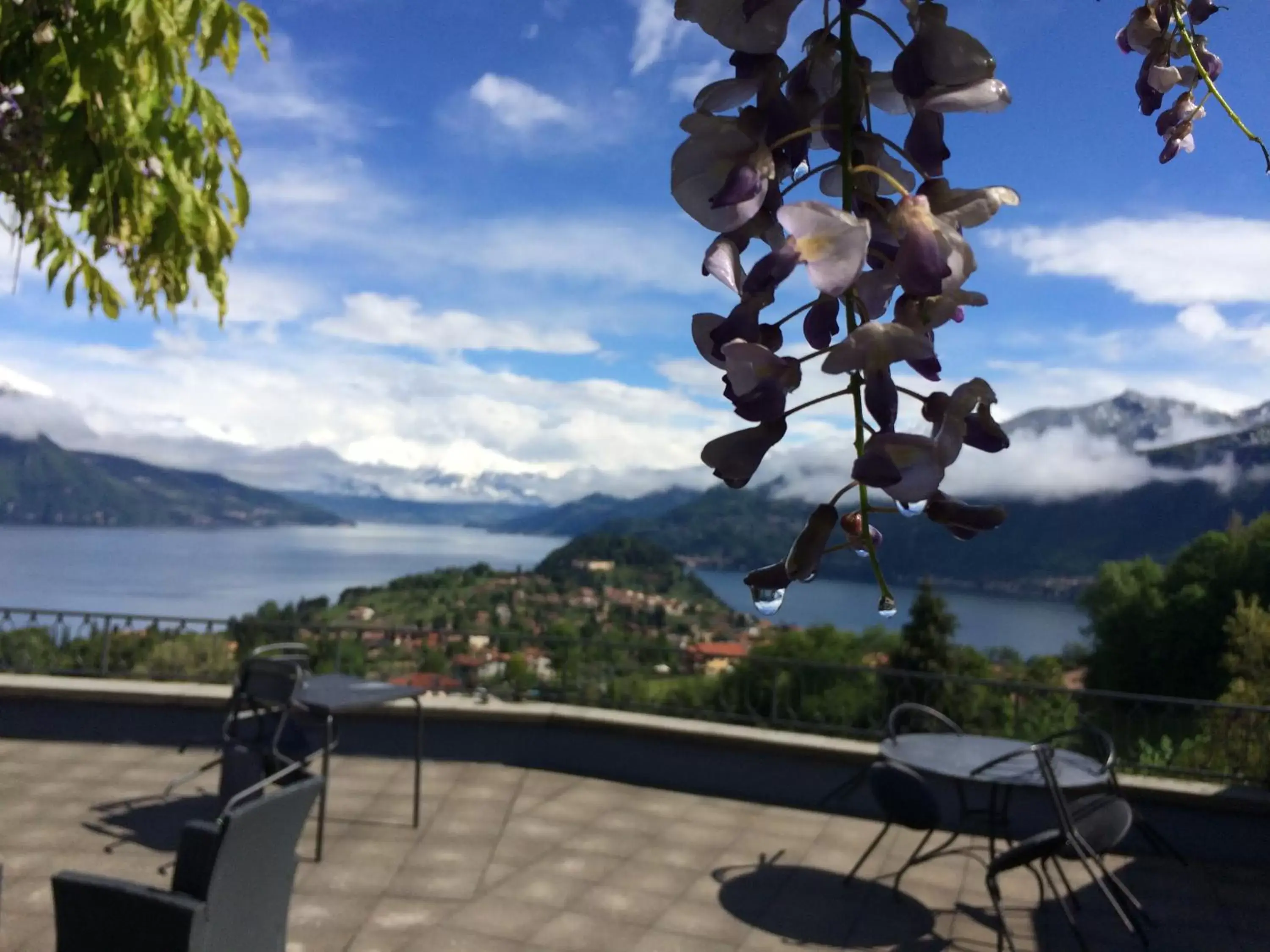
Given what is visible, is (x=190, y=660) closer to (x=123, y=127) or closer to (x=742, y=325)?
(x=123, y=127)

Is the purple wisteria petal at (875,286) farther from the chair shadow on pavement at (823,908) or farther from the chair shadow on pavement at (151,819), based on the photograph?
the chair shadow on pavement at (151,819)

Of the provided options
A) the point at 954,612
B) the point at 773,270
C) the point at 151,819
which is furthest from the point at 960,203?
the point at 954,612

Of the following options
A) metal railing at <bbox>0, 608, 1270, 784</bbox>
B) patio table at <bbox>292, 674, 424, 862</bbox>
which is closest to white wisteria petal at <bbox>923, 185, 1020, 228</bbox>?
patio table at <bbox>292, 674, 424, 862</bbox>

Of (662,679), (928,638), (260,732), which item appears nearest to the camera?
(260,732)

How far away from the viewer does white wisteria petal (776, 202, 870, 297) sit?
0.40 m

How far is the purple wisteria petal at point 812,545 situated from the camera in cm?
46

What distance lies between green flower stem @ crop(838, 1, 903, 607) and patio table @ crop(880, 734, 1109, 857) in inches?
149

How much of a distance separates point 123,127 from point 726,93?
A: 3175 mm

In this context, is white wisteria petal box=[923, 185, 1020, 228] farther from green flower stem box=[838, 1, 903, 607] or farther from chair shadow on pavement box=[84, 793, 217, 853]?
chair shadow on pavement box=[84, 793, 217, 853]

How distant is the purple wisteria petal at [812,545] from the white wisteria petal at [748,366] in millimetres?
65

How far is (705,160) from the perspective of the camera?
0.49 meters

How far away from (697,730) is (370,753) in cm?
197

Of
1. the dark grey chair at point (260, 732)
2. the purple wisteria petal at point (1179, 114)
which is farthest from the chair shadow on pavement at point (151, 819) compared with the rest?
the purple wisteria petal at point (1179, 114)

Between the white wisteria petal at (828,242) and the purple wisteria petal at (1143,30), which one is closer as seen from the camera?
the white wisteria petal at (828,242)
